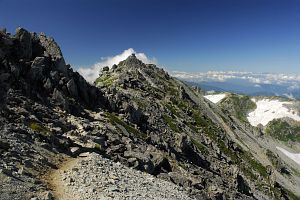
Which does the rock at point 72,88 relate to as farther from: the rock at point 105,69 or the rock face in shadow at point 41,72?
the rock at point 105,69

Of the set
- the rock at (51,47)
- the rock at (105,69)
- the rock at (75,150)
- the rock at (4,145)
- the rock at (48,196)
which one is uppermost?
the rock at (51,47)

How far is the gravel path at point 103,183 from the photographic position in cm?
3256

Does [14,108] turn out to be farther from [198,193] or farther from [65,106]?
[198,193]

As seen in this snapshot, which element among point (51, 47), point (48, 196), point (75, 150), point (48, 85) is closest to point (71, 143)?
point (75, 150)

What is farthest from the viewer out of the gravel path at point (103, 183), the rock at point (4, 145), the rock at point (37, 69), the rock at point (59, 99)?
the rock at point (37, 69)

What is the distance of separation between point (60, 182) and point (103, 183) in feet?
13.9

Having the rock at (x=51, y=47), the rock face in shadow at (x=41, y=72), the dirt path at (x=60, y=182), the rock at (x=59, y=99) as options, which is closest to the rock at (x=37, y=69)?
the rock face in shadow at (x=41, y=72)

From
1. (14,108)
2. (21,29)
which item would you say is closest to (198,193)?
(14,108)

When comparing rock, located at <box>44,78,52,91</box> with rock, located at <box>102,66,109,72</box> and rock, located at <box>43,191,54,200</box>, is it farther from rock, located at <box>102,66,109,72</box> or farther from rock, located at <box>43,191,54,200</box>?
rock, located at <box>102,66,109,72</box>

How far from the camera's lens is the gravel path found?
107 feet

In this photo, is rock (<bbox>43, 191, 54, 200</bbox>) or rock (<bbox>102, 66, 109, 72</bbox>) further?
rock (<bbox>102, 66, 109, 72</bbox>)

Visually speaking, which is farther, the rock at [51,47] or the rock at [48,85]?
the rock at [51,47]

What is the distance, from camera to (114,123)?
65438 millimetres

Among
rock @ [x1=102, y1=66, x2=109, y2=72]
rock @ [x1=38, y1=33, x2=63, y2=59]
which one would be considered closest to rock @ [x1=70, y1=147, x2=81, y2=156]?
rock @ [x1=38, y1=33, x2=63, y2=59]
